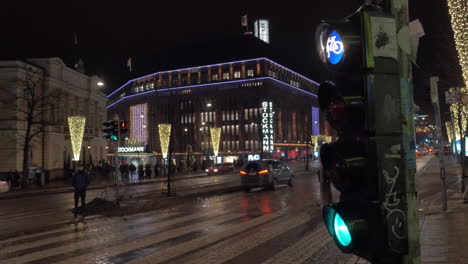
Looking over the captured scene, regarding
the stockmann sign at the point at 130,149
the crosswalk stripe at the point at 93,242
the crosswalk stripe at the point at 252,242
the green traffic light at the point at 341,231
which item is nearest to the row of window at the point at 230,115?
the stockmann sign at the point at 130,149

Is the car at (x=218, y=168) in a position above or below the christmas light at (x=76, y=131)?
below

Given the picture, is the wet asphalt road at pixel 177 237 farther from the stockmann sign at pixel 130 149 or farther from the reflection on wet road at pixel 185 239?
the stockmann sign at pixel 130 149

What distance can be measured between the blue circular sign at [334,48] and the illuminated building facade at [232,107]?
95.3m

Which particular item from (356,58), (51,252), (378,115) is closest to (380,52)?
(356,58)

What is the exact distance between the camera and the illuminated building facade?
106m

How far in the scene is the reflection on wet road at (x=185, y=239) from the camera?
8008 mm

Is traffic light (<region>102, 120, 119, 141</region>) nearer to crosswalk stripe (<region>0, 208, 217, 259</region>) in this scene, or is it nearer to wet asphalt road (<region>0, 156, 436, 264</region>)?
wet asphalt road (<region>0, 156, 436, 264</region>)

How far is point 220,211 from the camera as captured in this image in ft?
49.8

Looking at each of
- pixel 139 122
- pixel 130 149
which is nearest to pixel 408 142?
pixel 130 149

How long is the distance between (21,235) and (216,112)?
100859 mm

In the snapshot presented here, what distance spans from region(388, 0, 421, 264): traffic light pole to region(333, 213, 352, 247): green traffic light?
347mm

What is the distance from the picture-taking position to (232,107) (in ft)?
359

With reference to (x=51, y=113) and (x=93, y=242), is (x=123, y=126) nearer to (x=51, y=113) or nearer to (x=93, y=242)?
(x=93, y=242)

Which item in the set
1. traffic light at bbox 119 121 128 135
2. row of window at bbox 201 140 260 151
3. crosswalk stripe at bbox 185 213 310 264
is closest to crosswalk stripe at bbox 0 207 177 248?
traffic light at bbox 119 121 128 135
